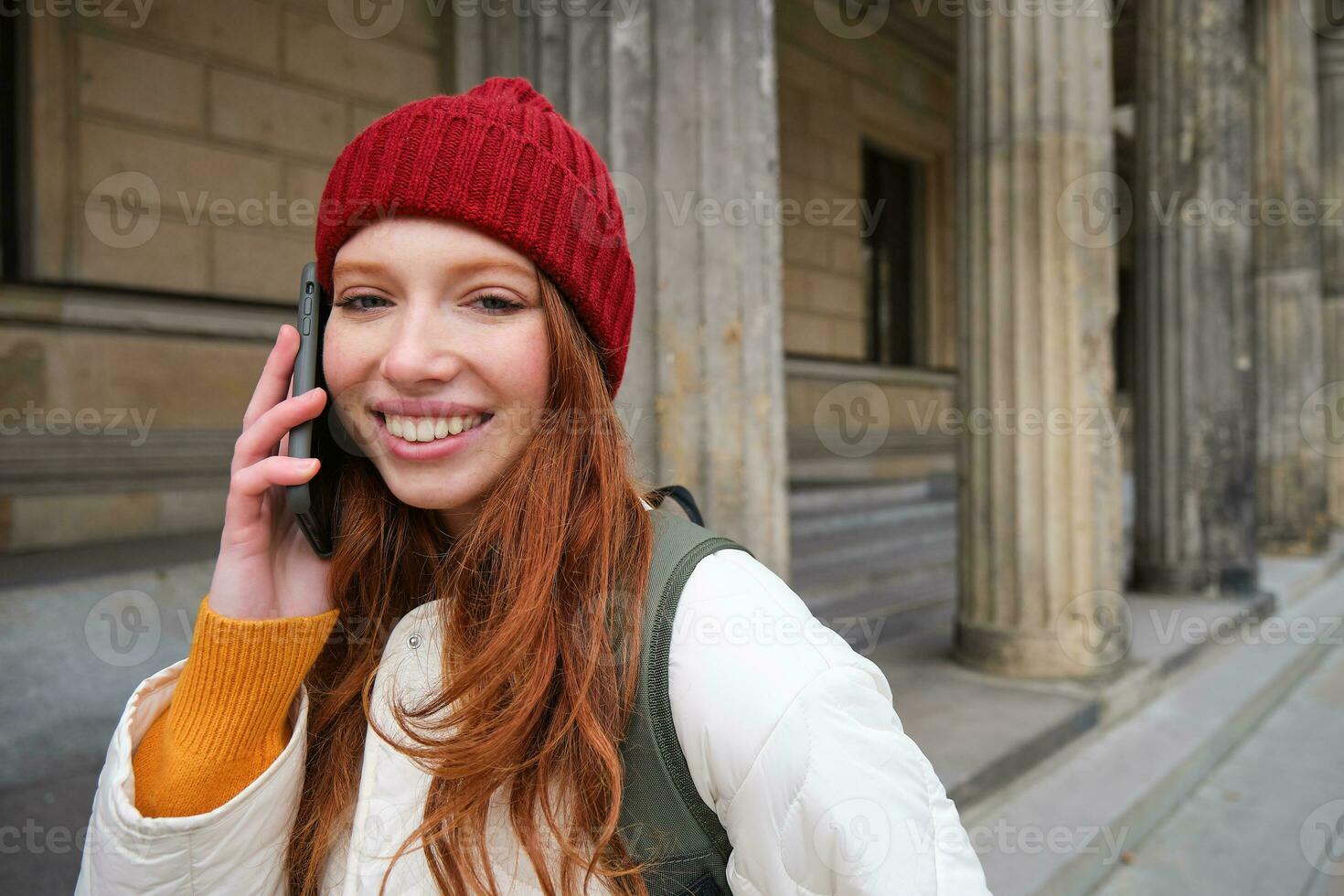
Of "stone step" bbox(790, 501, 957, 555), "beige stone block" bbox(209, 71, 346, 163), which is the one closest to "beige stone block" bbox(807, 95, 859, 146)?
"stone step" bbox(790, 501, 957, 555)

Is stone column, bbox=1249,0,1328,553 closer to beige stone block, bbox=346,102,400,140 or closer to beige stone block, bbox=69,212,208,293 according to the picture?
beige stone block, bbox=346,102,400,140

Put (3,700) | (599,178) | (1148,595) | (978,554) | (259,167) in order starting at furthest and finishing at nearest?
1. (1148,595)
2. (259,167)
3. (978,554)
4. (3,700)
5. (599,178)

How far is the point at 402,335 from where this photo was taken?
1.01m

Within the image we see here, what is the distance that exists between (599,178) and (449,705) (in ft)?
2.47

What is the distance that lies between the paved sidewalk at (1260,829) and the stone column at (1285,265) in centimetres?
629

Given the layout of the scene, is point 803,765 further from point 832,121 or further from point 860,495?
point 832,121

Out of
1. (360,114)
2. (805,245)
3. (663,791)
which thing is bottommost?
(663,791)

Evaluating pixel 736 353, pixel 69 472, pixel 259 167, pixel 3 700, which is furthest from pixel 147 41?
pixel 736 353

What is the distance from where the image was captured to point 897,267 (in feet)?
40.6

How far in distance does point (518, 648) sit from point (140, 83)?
17.1 feet

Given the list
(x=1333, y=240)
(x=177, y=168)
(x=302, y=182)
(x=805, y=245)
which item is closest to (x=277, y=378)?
(x=177, y=168)

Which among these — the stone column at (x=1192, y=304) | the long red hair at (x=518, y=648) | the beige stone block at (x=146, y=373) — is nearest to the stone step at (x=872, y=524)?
the stone column at (x=1192, y=304)

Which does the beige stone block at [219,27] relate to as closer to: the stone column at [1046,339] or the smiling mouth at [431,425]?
the stone column at [1046,339]

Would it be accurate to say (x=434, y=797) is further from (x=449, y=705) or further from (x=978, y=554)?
(x=978, y=554)
